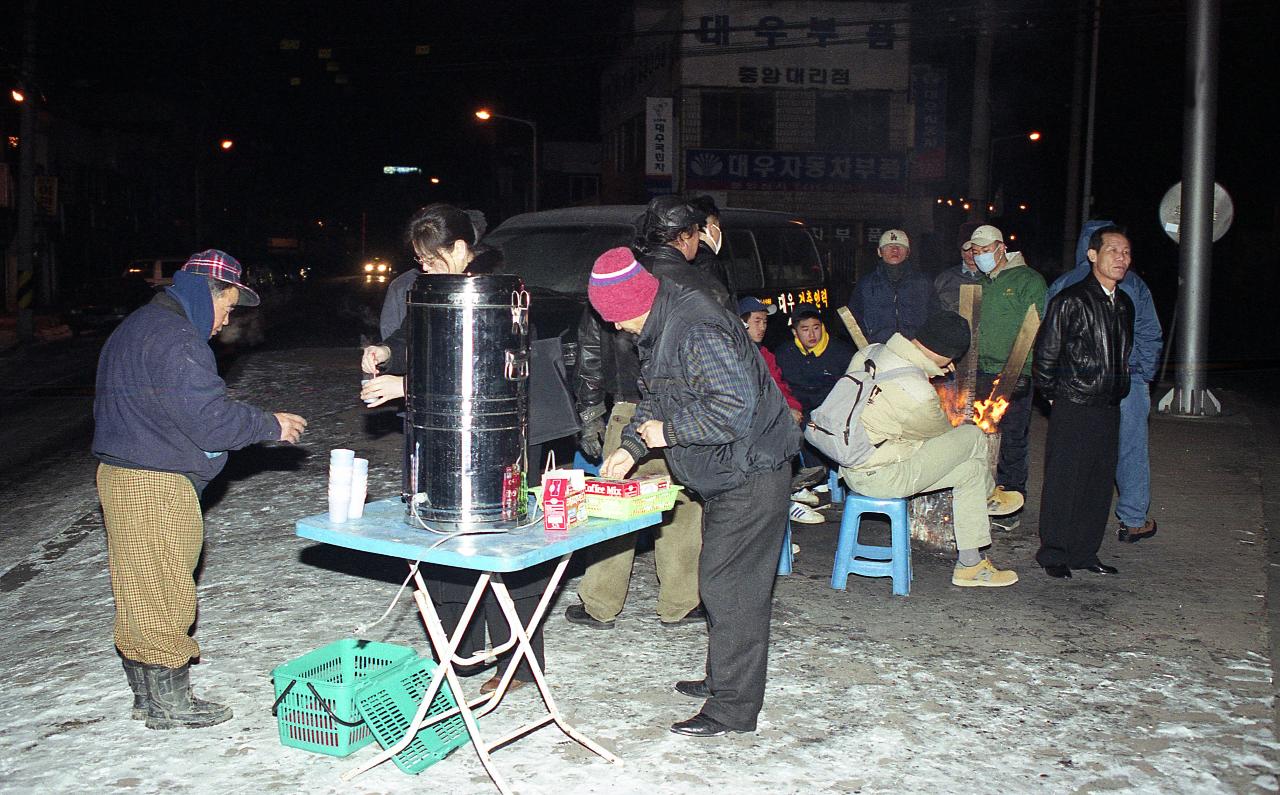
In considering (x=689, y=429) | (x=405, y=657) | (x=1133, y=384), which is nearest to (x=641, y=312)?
(x=689, y=429)

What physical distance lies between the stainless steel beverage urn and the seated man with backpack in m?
2.60

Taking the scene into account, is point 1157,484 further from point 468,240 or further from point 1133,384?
point 468,240

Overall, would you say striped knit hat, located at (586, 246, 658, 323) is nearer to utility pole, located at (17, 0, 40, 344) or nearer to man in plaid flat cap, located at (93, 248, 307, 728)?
man in plaid flat cap, located at (93, 248, 307, 728)

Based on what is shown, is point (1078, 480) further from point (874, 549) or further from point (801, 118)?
point (801, 118)

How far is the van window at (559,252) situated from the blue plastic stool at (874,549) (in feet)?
11.6

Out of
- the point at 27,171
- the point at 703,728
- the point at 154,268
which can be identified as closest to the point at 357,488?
the point at 703,728

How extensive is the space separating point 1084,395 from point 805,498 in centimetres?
231

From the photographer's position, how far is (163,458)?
14.5 feet

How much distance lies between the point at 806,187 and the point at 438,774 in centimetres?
3103

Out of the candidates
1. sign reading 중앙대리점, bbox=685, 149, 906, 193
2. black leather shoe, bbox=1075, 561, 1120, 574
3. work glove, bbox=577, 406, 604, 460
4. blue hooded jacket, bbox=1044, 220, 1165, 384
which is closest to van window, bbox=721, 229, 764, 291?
blue hooded jacket, bbox=1044, 220, 1165, 384

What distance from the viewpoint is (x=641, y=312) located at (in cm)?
433

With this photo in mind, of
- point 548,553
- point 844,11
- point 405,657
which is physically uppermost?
point 844,11

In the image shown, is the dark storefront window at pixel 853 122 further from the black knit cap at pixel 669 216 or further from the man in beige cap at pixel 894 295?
the black knit cap at pixel 669 216

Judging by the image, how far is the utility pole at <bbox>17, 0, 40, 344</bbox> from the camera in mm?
22781
